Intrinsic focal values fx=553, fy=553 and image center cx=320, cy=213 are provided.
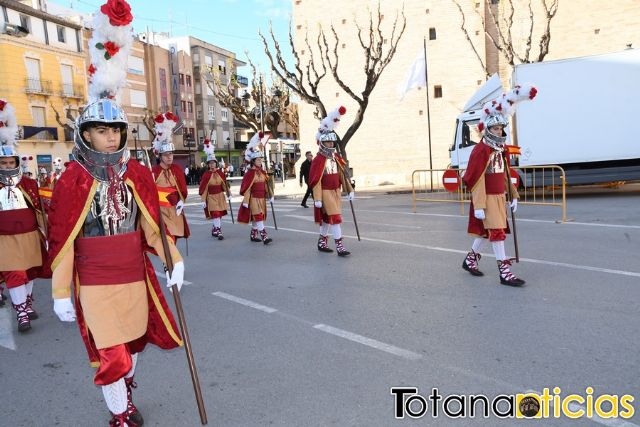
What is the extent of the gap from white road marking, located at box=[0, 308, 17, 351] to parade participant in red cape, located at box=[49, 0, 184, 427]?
2.52 m

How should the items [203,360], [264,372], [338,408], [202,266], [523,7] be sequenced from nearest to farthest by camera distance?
[338,408], [264,372], [203,360], [202,266], [523,7]

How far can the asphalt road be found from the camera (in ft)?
12.3

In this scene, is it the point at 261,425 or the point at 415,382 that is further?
the point at 415,382

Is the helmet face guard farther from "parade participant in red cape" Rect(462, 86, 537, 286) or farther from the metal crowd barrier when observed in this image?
the metal crowd barrier

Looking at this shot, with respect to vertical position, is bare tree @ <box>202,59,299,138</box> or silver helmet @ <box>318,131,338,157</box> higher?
bare tree @ <box>202,59,299,138</box>

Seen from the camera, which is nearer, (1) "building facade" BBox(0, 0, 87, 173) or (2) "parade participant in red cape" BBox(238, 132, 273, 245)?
(2) "parade participant in red cape" BBox(238, 132, 273, 245)

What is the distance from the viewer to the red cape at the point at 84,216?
10.6 feet

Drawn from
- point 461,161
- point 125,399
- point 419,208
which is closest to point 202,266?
point 125,399

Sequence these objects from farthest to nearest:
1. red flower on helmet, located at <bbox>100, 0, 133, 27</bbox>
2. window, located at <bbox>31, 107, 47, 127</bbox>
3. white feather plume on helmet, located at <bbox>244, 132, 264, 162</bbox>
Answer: window, located at <bbox>31, 107, 47, 127</bbox> → white feather plume on helmet, located at <bbox>244, 132, 264, 162</bbox> → red flower on helmet, located at <bbox>100, 0, 133, 27</bbox>

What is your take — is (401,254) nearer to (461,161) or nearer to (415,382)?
(415,382)

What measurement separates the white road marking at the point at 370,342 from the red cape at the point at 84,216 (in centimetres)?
180

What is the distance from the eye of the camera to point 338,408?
3.59 meters

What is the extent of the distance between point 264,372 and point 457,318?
6.82ft

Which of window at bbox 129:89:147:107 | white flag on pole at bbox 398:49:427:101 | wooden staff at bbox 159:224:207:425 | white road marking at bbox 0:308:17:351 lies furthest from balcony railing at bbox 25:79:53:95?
wooden staff at bbox 159:224:207:425
